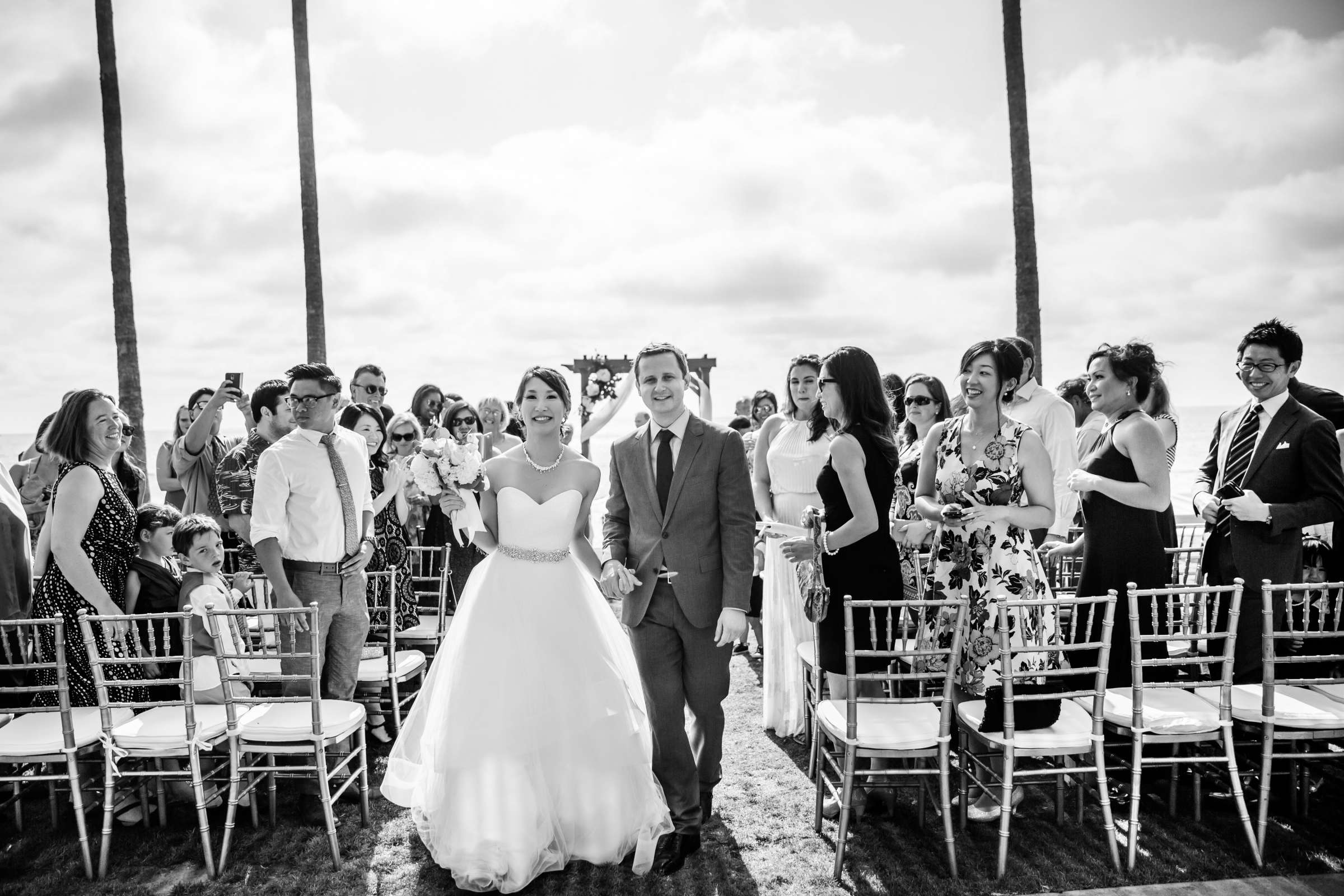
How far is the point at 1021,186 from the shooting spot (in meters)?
9.64

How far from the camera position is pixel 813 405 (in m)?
4.89

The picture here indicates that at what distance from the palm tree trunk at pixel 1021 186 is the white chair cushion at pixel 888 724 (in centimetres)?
700

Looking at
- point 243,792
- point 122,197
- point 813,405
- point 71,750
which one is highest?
point 122,197

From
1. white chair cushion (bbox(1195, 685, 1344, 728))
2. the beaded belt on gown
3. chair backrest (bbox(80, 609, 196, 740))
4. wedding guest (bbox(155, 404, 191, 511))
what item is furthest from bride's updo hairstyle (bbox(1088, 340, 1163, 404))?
wedding guest (bbox(155, 404, 191, 511))

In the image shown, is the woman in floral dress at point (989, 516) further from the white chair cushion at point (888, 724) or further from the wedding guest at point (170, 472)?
the wedding guest at point (170, 472)

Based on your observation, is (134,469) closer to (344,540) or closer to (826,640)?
(344,540)

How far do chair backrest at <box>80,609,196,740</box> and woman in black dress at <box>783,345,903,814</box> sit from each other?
8.66 feet

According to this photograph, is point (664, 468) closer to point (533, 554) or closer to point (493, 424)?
point (533, 554)

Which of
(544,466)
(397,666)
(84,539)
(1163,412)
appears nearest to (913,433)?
(1163,412)

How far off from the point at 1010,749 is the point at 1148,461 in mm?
1663

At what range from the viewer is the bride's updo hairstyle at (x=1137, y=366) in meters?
4.03

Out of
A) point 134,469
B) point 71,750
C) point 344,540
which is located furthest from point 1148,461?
point 134,469

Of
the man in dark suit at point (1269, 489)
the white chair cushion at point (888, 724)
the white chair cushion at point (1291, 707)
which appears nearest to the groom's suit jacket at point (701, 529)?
the white chair cushion at point (888, 724)

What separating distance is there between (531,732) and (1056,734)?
2182mm
